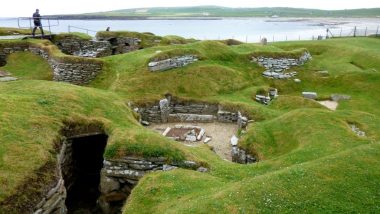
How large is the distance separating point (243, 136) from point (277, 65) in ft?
50.5

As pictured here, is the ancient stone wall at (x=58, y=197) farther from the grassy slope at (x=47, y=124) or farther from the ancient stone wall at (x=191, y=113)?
the ancient stone wall at (x=191, y=113)

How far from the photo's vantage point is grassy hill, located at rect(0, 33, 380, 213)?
519 inches

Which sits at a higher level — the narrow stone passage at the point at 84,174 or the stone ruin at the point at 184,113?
the stone ruin at the point at 184,113

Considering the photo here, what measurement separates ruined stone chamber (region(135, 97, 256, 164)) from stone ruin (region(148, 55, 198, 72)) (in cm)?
327

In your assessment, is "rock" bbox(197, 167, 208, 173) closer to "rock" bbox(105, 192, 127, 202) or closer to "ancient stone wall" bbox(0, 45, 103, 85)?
"rock" bbox(105, 192, 127, 202)

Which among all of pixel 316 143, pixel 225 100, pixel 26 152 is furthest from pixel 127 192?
pixel 225 100

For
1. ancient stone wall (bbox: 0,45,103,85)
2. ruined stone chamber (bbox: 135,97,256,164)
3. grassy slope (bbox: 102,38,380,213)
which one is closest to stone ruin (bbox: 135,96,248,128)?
ruined stone chamber (bbox: 135,97,256,164)

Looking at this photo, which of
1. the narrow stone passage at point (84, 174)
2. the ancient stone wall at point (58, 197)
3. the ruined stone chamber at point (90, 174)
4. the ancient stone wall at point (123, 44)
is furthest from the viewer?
the ancient stone wall at point (123, 44)

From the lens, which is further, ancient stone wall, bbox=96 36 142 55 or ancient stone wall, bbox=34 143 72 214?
ancient stone wall, bbox=96 36 142 55

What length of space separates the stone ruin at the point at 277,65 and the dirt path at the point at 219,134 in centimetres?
964

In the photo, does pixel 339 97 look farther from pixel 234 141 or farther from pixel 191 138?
pixel 191 138

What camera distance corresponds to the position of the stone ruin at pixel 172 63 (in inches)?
1235

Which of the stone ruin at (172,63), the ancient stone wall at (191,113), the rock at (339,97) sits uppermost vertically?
the stone ruin at (172,63)

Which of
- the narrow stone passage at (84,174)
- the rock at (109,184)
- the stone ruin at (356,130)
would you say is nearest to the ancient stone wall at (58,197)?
the narrow stone passage at (84,174)
